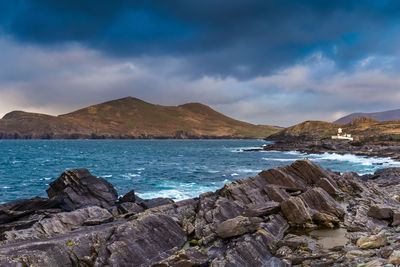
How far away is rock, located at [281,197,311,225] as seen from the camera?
19438mm

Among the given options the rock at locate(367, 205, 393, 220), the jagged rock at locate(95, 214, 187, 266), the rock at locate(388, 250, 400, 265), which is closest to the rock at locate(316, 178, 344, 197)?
the rock at locate(367, 205, 393, 220)

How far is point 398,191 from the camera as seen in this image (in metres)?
31.1

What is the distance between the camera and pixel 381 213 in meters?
20.0

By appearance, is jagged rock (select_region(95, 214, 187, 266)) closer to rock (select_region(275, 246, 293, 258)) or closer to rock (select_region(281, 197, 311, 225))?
rock (select_region(275, 246, 293, 258))

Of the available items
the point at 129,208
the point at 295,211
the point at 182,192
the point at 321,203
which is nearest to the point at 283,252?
the point at 295,211

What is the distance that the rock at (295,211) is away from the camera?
63.8 ft

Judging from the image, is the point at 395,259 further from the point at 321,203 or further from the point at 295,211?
the point at 321,203

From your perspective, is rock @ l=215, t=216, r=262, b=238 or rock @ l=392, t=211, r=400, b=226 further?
rock @ l=392, t=211, r=400, b=226

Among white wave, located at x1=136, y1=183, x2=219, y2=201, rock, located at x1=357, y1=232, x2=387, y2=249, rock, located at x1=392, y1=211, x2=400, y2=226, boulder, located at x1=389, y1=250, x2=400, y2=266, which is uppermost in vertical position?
boulder, located at x1=389, y1=250, x2=400, y2=266

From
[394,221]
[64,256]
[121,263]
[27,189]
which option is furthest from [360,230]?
[27,189]

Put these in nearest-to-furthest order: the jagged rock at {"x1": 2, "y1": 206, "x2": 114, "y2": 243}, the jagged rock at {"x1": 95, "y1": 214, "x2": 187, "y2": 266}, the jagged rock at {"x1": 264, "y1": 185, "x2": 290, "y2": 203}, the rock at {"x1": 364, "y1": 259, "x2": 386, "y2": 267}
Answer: the rock at {"x1": 364, "y1": 259, "x2": 386, "y2": 267} < the jagged rock at {"x1": 95, "y1": 214, "x2": 187, "y2": 266} < the jagged rock at {"x1": 2, "y1": 206, "x2": 114, "y2": 243} < the jagged rock at {"x1": 264, "y1": 185, "x2": 290, "y2": 203}

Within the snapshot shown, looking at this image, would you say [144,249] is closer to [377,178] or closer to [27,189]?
[27,189]

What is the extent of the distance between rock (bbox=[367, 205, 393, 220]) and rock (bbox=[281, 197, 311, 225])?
17.8 feet

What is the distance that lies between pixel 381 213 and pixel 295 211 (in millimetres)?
6658
